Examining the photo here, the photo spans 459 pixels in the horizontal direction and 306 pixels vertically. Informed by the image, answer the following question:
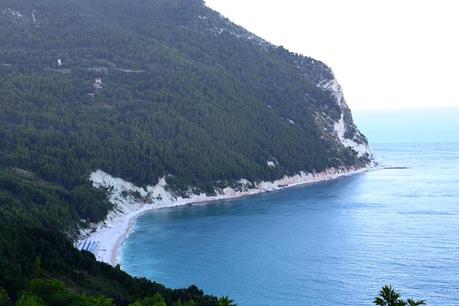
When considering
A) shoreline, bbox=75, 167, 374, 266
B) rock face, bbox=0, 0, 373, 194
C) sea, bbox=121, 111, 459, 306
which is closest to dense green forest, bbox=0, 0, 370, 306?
rock face, bbox=0, 0, 373, 194

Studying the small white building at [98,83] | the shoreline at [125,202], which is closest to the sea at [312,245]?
the shoreline at [125,202]

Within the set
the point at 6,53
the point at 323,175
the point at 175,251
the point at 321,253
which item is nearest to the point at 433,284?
the point at 321,253

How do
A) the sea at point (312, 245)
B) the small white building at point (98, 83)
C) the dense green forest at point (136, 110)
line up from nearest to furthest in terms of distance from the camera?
the sea at point (312, 245) → the dense green forest at point (136, 110) → the small white building at point (98, 83)

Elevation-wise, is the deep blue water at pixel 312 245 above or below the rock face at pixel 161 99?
below

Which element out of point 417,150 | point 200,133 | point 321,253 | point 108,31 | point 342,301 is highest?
point 417,150

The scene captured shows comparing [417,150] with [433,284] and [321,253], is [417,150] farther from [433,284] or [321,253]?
[433,284]

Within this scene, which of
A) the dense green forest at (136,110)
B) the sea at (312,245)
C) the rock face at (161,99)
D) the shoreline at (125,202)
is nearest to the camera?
the sea at (312,245)

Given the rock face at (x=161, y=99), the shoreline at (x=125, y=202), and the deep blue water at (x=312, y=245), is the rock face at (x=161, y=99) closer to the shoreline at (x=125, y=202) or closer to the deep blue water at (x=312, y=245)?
the shoreline at (x=125, y=202)
